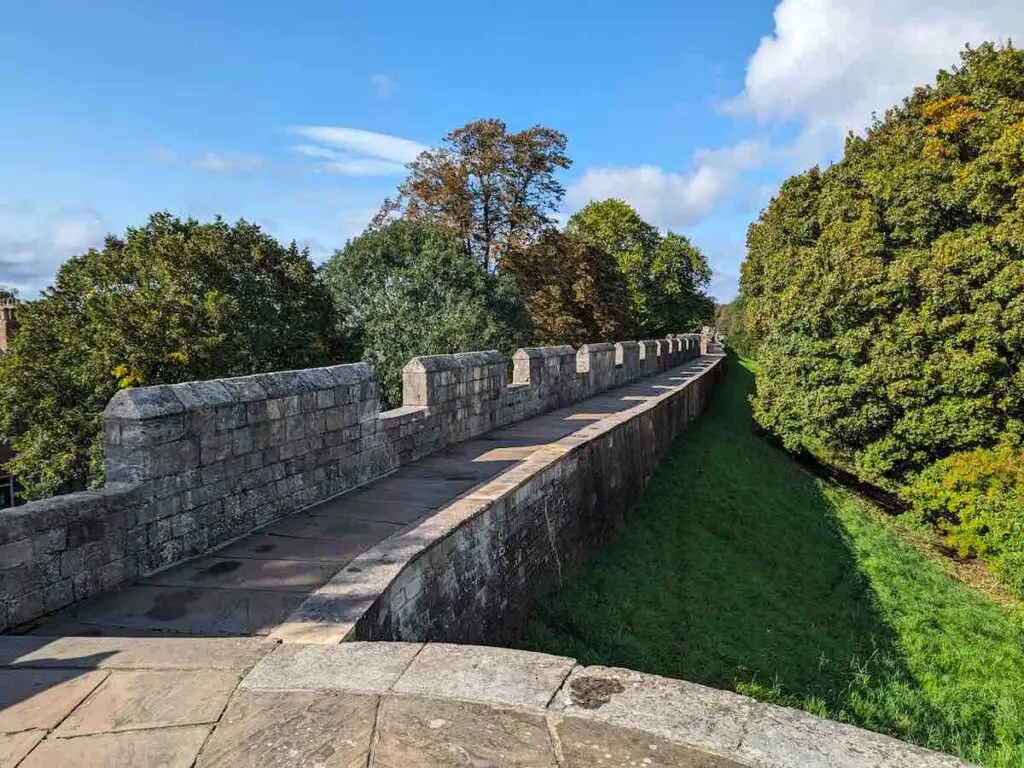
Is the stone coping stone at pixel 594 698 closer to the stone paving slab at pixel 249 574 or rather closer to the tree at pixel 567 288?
the stone paving slab at pixel 249 574

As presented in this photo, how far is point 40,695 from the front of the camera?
259cm

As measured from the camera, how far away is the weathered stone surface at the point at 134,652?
284 cm

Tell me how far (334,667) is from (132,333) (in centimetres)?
1194

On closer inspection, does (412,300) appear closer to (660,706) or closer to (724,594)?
(724,594)

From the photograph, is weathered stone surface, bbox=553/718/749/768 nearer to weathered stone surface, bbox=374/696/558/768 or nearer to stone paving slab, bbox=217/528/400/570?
weathered stone surface, bbox=374/696/558/768

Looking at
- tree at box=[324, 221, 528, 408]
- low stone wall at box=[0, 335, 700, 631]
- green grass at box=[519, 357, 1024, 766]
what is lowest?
green grass at box=[519, 357, 1024, 766]

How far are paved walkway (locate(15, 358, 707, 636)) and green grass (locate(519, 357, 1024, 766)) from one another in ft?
4.82

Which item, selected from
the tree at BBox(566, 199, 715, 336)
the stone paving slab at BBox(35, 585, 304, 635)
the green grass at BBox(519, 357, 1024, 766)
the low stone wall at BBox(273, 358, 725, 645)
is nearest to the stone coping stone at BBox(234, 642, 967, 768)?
the low stone wall at BBox(273, 358, 725, 645)

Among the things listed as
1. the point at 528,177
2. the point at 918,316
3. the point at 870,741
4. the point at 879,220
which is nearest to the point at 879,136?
the point at 879,220

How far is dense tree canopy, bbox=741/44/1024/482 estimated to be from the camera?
464 inches

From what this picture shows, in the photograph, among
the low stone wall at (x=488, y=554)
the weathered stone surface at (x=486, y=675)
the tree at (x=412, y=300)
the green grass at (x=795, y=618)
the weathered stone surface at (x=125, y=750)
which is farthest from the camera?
the tree at (x=412, y=300)

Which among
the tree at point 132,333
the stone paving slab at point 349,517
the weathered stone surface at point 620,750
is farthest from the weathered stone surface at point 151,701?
the tree at point 132,333

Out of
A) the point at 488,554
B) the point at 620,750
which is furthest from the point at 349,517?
the point at 620,750

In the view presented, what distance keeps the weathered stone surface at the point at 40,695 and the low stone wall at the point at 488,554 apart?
774mm
